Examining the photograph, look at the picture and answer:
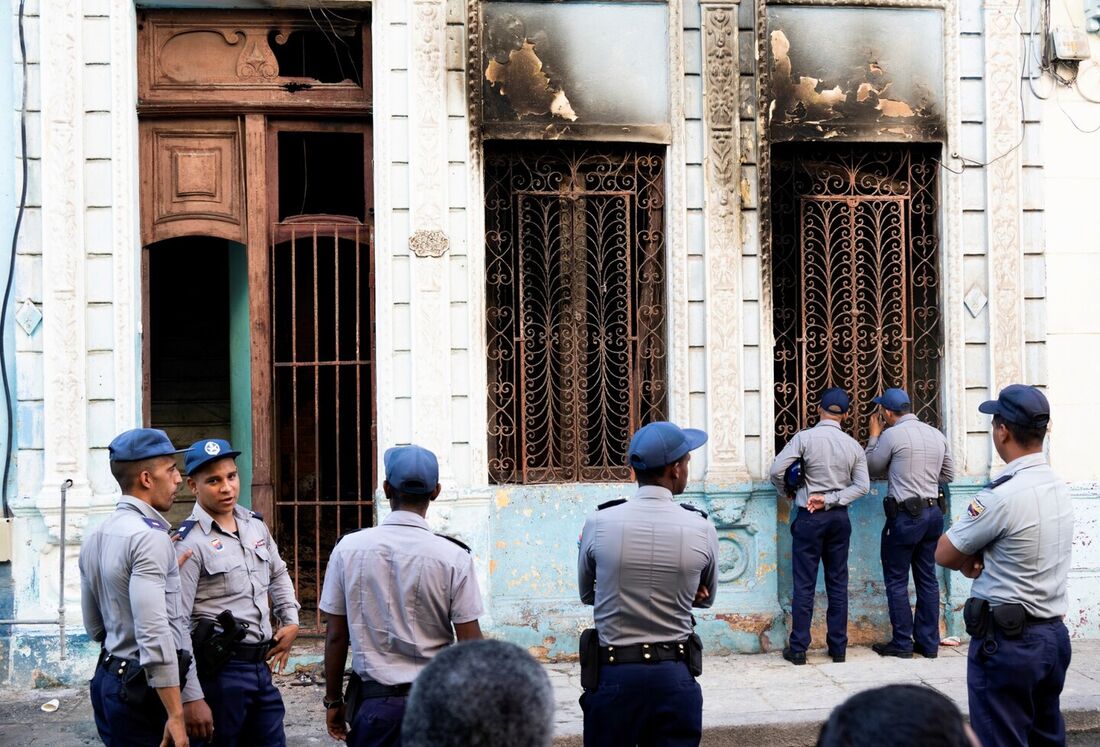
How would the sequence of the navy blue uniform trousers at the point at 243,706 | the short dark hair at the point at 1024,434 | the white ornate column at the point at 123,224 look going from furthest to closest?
the white ornate column at the point at 123,224
the short dark hair at the point at 1024,434
the navy blue uniform trousers at the point at 243,706

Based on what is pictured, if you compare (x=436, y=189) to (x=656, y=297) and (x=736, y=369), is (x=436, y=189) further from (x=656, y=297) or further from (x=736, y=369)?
(x=736, y=369)

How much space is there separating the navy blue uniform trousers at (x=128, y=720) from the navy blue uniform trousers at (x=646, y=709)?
5.35ft

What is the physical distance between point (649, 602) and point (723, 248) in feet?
15.8

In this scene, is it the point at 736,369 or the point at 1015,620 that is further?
the point at 736,369

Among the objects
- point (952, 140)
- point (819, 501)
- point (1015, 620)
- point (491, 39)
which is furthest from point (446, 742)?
point (952, 140)

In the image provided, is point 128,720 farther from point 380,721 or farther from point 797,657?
point 797,657

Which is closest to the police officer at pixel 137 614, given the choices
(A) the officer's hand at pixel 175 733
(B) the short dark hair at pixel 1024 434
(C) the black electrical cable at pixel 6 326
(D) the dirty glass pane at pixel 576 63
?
(A) the officer's hand at pixel 175 733

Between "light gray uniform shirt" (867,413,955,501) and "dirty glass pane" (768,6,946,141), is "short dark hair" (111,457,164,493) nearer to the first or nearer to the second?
"light gray uniform shirt" (867,413,955,501)

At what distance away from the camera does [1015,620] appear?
509cm

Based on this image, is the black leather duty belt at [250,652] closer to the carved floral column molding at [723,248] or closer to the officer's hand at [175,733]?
the officer's hand at [175,733]

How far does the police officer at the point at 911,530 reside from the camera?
891 centimetres

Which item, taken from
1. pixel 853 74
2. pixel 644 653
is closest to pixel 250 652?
pixel 644 653

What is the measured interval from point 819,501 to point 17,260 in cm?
564

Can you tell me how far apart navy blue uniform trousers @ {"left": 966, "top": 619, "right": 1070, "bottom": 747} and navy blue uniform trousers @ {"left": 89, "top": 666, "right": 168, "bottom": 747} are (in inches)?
124
